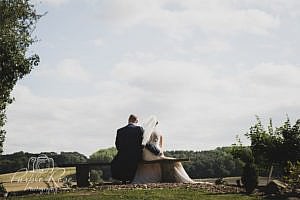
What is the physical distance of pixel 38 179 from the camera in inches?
1113

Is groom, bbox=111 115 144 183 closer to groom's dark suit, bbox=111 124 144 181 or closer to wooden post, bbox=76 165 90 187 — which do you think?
groom's dark suit, bbox=111 124 144 181

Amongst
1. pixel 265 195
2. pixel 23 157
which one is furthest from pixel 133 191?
pixel 23 157

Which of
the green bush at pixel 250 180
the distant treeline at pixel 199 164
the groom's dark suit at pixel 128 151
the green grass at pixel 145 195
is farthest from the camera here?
the distant treeline at pixel 199 164

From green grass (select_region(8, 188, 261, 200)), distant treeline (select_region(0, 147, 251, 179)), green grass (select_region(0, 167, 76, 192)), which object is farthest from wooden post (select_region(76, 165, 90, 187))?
distant treeline (select_region(0, 147, 251, 179))

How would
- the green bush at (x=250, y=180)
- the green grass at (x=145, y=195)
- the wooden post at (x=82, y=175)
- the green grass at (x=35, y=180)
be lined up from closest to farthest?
1. the green grass at (x=145, y=195)
2. the green bush at (x=250, y=180)
3. the green grass at (x=35, y=180)
4. the wooden post at (x=82, y=175)

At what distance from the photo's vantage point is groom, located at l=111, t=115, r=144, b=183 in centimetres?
2820

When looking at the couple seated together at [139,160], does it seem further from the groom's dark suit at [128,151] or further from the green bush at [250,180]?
the green bush at [250,180]

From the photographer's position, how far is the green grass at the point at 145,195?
2072 cm

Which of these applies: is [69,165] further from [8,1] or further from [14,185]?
[8,1]

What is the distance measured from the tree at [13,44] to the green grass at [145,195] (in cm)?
518

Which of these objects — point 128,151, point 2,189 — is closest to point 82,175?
point 128,151

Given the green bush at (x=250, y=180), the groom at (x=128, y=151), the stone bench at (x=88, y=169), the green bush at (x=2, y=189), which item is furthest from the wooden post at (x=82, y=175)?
the green bush at (x=250, y=180)

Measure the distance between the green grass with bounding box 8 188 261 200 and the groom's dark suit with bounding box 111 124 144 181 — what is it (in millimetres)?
5192

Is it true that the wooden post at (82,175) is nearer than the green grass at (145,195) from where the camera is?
No
